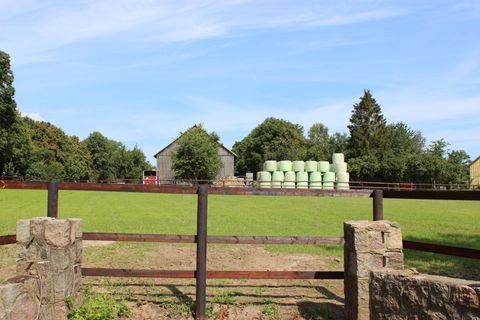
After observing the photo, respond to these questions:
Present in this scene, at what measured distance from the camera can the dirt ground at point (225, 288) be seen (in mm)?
6152

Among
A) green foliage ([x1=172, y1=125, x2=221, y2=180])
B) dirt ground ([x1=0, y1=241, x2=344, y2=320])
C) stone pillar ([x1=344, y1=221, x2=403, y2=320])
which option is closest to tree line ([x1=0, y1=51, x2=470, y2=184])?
green foliage ([x1=172, y1=125, x2=221, y2=180])

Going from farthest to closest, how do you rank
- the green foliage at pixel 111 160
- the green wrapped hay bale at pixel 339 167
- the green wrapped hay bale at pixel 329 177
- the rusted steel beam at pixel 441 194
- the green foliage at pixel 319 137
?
the green foliage at pixel 319 137, the green foliage at pixel 111 160, the green wrapped hay bale at pixel 339 167, the green wrapped hay bale at pixel 329 177, the rusted steel beam at pixel 441 194

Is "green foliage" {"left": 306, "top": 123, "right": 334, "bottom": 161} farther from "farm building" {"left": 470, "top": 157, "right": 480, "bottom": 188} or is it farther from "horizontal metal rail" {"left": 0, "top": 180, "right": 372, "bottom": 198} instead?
"horizontal metal rail" {"left": 0, "top": 180, "right": 372, "bottom": 198}

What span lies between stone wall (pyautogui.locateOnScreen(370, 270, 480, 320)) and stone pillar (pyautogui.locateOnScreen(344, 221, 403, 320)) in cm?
62

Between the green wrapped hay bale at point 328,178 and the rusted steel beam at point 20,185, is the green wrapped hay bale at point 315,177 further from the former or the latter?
the rusted steel beam at point 20,185

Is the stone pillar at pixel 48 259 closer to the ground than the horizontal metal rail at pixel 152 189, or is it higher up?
closer to the ground

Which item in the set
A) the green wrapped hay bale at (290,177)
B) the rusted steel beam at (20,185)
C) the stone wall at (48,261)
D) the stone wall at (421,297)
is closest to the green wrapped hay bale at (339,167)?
the green wrapped hay bale at (290,177)

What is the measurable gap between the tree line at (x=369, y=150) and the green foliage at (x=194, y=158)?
23.3 m

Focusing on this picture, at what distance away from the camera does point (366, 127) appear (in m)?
80.9

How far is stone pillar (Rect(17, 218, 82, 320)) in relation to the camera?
→ 5785 millimetres

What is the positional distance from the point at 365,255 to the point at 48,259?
3.72 metres

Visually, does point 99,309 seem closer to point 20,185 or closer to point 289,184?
point 20,185

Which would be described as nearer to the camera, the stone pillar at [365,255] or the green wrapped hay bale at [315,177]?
the stone pillar at [365,255]

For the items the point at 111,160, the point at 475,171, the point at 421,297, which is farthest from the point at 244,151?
the point at 421,297
